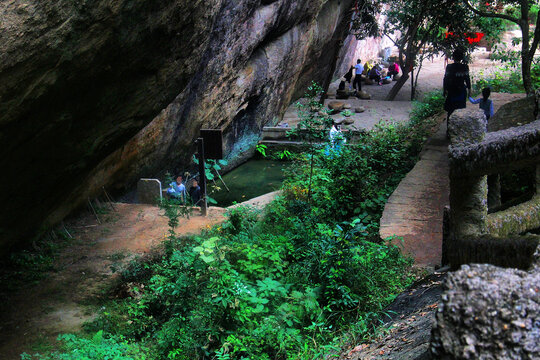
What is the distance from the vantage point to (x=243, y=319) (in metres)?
5.01

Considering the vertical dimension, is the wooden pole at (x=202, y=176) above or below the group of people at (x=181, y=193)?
above

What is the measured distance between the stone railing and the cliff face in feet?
13.6

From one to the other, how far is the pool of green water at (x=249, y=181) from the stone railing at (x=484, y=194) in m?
10.6

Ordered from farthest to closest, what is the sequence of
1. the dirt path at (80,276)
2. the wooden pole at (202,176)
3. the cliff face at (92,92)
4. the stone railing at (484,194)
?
the wooden pole at (202,176) → the dirt path at (80,276) → the cliff face at (92,92) → the stone railing at (484,194)

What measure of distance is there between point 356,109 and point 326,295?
14703 millimetres

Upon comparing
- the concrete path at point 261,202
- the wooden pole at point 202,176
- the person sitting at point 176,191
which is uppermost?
the wooden pole at point 202,176

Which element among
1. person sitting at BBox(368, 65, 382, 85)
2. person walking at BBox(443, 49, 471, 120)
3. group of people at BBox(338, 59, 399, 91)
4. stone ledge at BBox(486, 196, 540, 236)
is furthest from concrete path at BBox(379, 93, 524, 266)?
person sitting at BBox(368, 65, 382, 85)

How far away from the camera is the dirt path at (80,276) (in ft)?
20.7

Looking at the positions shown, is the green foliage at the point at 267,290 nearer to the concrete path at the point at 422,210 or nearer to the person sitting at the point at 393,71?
the concrete path at the point at 422,210

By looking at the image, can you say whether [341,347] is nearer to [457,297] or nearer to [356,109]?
[457,297]

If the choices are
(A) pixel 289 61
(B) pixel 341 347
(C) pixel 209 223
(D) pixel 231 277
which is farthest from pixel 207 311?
(A) pixel 289 61

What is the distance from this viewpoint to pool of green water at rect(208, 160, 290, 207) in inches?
546

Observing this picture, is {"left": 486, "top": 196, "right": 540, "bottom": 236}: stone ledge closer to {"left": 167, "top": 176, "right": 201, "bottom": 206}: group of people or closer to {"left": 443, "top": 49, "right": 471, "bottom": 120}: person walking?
{"left": 443, "top": 49, "right": 471, "bottom": 120}: person walking

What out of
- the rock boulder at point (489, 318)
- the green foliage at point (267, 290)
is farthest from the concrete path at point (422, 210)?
the rock boulder at point (489, 318)
